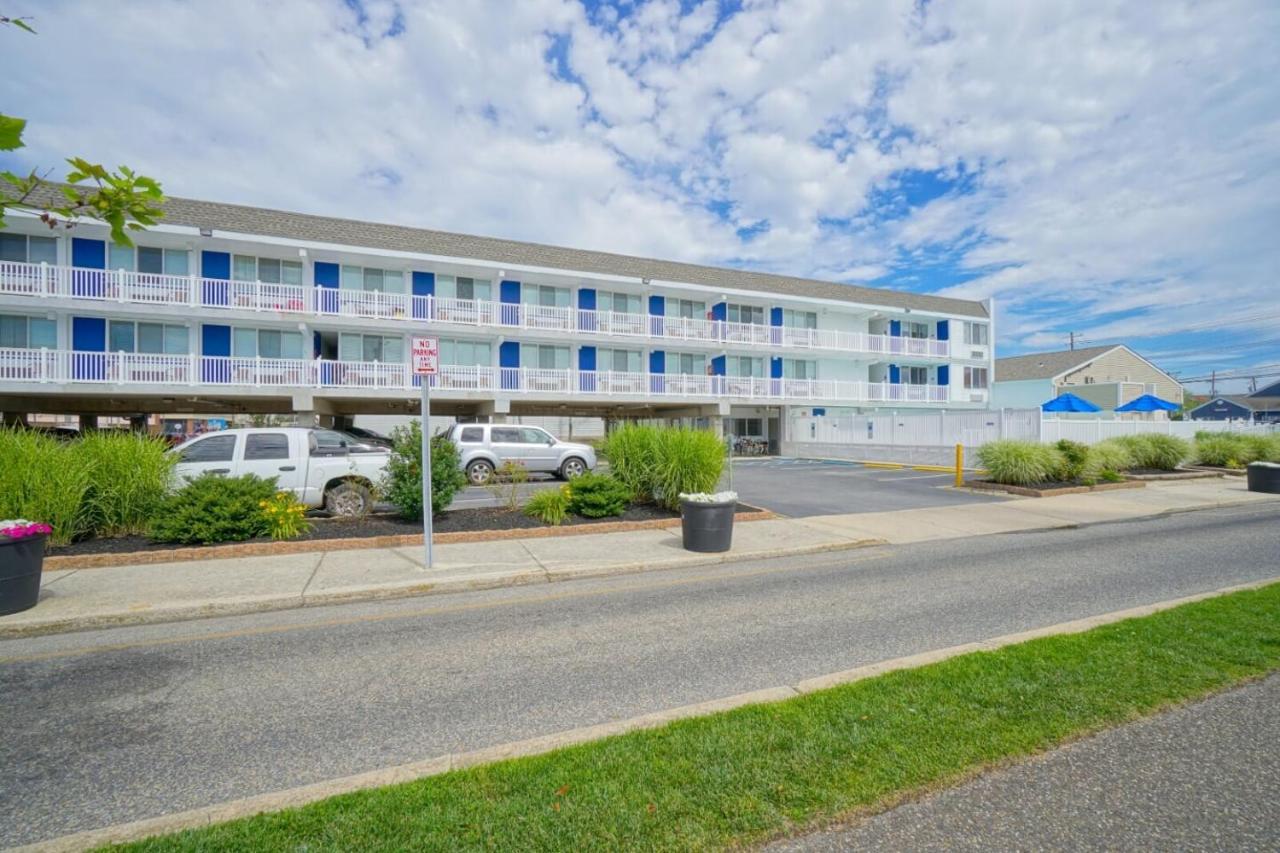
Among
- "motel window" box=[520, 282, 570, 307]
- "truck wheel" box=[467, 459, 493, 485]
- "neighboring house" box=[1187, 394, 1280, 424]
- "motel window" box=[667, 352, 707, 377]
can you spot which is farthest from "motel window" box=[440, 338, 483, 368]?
"neighboring house" box=[1187, 394, 1280, 424]

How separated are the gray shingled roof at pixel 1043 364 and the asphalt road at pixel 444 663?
4081cm

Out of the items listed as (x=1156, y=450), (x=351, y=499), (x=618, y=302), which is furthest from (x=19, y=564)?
(x=1156, y=450)

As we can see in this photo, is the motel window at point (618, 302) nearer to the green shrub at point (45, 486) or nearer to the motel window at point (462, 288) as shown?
the motel window at point (462, 288)

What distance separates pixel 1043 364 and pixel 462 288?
42.2m

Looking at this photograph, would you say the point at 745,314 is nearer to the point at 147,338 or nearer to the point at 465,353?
the point at 465,353

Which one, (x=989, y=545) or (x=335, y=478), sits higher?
(x=335, y=478)

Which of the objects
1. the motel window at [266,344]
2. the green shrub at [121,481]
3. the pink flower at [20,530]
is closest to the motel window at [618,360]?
the motel window at [266,344]

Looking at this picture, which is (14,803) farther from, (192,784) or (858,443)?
(858,443)

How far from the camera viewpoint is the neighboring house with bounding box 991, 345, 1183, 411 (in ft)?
134

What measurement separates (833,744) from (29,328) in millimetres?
28551

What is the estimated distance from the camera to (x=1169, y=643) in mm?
4578

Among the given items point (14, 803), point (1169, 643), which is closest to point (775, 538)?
point (1169, 643)

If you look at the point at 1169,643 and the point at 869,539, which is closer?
the point at 1169,643

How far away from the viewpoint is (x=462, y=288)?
26.5 m
